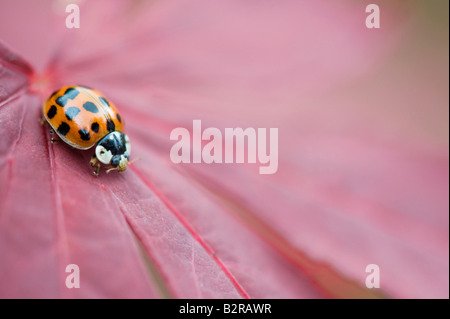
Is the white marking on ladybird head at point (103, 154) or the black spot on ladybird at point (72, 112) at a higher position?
the black spot on ladybird at point (72, 112)

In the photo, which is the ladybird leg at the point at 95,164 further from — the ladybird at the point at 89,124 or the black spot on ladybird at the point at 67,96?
the black spot on ladybird at the point at 67,96

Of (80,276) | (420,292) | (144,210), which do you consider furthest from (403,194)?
(80,276)

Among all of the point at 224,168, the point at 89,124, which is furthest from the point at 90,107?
the point at 224,168

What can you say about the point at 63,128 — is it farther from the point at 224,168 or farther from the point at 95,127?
the point at 224,168

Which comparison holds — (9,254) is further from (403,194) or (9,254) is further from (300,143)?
(403,194)

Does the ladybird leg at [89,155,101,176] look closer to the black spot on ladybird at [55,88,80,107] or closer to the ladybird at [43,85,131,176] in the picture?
the ladybird at [43,85,131,176]

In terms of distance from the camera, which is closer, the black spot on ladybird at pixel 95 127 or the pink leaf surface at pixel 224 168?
the pink leaf surface at pixel 224 168

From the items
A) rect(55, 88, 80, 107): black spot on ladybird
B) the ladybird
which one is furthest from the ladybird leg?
rect(55, 88, 80, 107): black spot on ladybird

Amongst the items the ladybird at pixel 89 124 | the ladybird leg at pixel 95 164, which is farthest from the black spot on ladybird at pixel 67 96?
the ladybird leg at pixel 95 164
